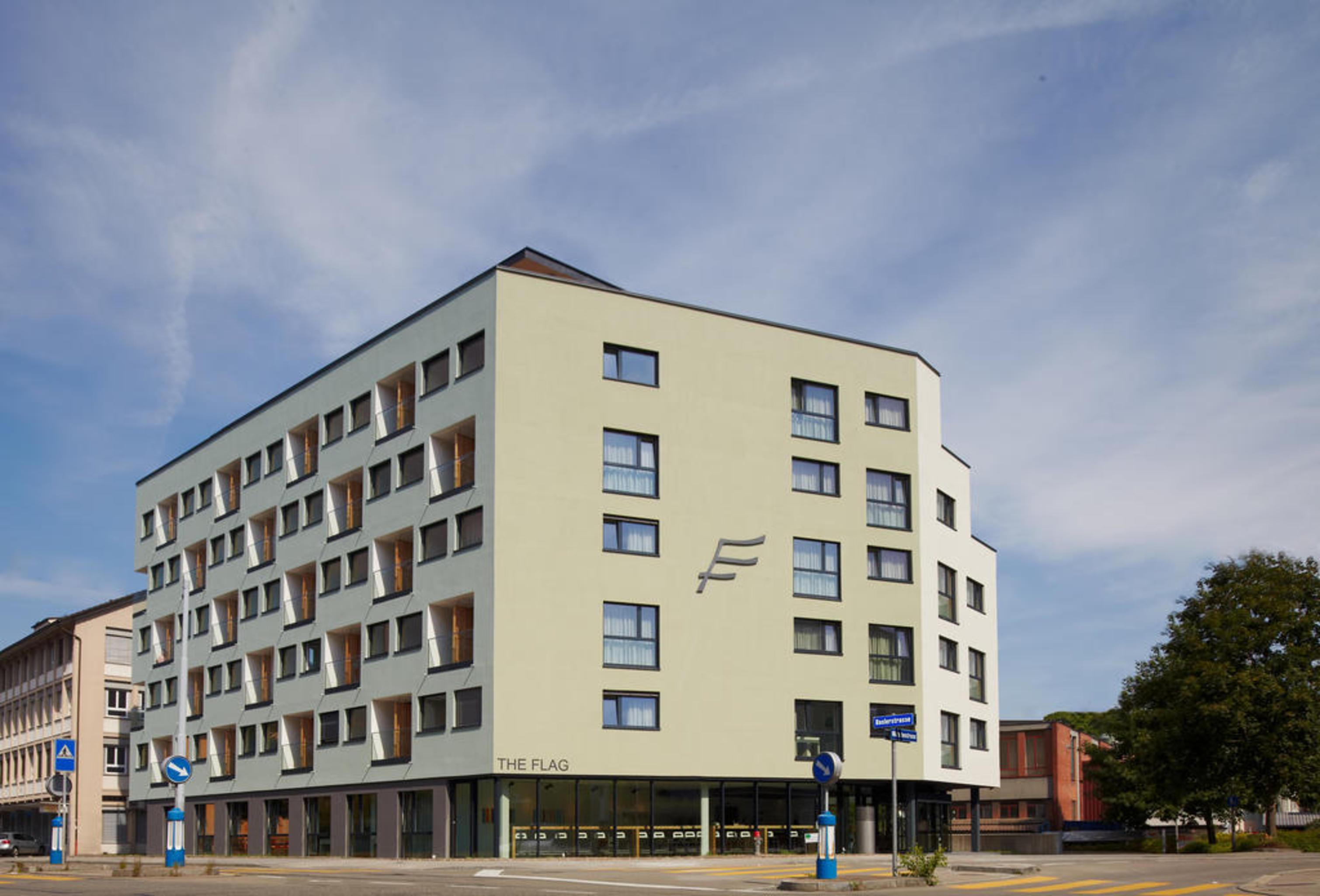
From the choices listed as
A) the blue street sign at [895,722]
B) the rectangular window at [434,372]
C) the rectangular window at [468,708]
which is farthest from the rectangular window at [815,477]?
the blue street sign at [895,722]

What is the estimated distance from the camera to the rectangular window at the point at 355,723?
51844mm

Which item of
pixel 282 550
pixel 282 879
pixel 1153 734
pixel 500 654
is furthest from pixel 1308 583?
pixel 282 879

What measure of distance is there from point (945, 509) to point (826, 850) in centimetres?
3186

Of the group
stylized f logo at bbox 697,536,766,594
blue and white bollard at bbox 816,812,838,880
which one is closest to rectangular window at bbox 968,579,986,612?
stylized f logo at bbox 697,536,766,594

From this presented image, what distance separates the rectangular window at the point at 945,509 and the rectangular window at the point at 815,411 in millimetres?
6602

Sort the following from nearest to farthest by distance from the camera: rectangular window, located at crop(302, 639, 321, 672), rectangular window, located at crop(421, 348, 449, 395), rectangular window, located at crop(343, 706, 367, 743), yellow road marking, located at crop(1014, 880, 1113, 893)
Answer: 1. yellow road marking, located at crop(1014, 880, 1113, 893)
2. rectangular window, located at crop(421, 348, 449, 395)
3. rectangular window, located at crop(343, 706, 367, 743)
4. rectangular window, located at crop(302, 639, 321, 672)

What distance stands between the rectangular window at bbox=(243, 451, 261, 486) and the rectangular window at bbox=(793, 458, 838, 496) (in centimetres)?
2492

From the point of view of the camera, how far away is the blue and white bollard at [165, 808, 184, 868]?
34.8m

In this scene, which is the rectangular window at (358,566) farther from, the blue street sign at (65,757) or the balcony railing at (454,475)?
the blue street sign at (65,757)

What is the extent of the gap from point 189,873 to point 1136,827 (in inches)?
2484

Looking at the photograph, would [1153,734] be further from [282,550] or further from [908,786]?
[282,550]

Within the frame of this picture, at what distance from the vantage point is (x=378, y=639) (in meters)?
51.8

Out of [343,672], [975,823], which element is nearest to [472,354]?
[343,672]

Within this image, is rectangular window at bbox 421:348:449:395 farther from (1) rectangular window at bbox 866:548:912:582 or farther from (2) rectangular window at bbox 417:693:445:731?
(1) rectangular window at bbox 866:548:912:582
